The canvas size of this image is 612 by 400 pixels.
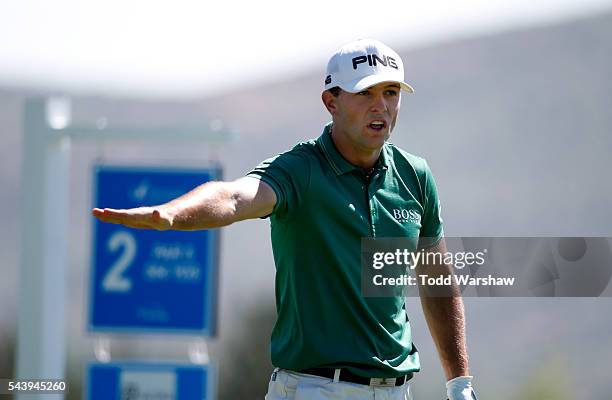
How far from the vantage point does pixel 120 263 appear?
29.3 feet

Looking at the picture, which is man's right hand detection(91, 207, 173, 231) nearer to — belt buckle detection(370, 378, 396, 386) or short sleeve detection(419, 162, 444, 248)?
belt buckle detection(370, 378, 396, 386)

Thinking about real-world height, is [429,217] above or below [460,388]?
above

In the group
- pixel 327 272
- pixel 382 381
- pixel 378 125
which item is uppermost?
pixel 378 125

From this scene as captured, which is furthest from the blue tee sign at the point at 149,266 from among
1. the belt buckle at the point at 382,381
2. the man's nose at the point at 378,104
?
the belt buckle at the point at 382,381

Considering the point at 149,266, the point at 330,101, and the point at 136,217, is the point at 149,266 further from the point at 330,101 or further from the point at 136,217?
the point at 136,217

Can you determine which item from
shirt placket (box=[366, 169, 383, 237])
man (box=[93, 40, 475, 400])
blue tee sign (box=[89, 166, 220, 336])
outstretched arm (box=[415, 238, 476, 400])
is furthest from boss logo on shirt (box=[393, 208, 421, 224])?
blue tee sign (box=[89, 166, 220, 336])

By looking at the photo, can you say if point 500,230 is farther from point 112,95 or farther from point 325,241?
point 325,241

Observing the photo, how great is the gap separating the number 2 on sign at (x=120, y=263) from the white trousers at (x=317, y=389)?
4242 millimetres

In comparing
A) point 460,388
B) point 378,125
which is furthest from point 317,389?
point 378,125

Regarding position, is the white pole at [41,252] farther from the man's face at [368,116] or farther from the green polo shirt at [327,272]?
the man's face at [368,116]

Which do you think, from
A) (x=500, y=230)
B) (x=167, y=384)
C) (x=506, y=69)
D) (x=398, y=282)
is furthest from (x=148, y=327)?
(x=398, y=282)

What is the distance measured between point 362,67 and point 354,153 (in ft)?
1.16

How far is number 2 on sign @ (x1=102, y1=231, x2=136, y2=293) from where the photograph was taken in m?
8.89

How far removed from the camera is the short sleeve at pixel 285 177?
4523mm
